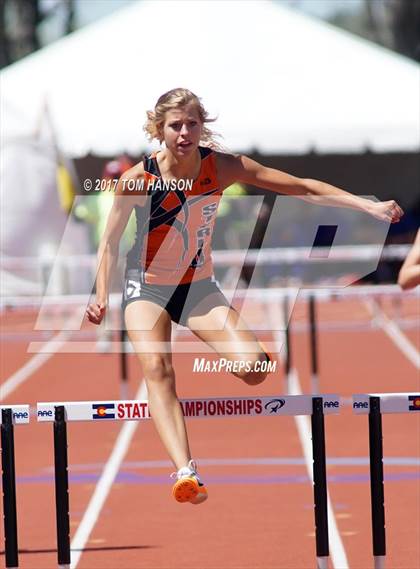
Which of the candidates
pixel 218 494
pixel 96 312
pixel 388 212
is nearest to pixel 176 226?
pixel 96 312

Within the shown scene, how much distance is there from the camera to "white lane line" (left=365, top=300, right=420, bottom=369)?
53.8 feet

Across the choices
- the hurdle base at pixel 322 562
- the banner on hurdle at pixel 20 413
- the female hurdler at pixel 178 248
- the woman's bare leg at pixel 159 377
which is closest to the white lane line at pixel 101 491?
the banner on hurdle at pixel 20 413

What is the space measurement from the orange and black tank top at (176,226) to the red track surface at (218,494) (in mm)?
409

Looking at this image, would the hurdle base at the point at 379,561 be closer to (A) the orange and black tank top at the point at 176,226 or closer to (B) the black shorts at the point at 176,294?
(B) the black shorts at the point at 176,294

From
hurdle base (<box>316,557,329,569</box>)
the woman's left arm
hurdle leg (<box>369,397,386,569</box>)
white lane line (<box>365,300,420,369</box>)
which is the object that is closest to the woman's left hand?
the woman's left arm

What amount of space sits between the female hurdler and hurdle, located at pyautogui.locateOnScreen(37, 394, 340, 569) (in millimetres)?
142

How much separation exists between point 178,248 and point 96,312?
0.41 metres

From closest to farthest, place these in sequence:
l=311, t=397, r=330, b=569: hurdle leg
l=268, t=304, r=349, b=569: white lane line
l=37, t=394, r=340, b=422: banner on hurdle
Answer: l=37, t=394, r=340, b=422: banner on hurdle < l=311, t=397, r=330, b=569: hurdle leg < l=268, t=304, r=349, b=569: white lane line

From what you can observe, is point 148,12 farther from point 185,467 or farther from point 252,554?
point 185,467

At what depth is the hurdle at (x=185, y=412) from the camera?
598 centimetres

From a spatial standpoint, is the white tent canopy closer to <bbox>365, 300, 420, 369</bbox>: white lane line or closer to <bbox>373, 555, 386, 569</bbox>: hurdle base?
<bbox>365, 300, 420, 369</bbox>: white lane line

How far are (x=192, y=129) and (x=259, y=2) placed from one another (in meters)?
13.6

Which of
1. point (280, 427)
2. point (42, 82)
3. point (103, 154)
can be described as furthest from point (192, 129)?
point (42, 82)

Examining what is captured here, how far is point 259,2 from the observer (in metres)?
18.8
